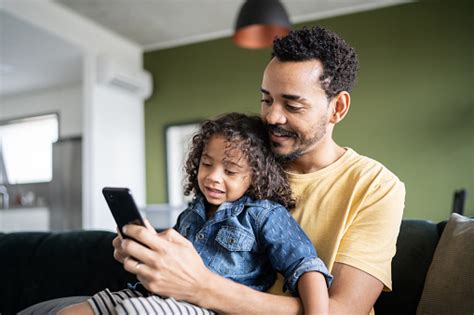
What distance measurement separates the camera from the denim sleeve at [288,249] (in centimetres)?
108

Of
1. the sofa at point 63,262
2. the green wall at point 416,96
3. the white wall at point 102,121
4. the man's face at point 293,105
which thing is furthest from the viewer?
the white wall at point 102,121

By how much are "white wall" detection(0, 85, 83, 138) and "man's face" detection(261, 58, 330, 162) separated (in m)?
5.28

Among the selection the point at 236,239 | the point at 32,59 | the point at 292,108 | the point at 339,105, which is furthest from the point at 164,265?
the point at 32,59

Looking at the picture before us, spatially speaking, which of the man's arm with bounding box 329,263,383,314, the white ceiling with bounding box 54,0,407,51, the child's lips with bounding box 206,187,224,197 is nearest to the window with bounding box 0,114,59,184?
the white ceiling with bounding box 54,0,407,51

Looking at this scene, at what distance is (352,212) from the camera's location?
1.24m

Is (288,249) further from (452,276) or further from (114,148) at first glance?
(114,148)

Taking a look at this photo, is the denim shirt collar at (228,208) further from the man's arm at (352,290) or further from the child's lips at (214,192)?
the man's arm at (352,290)

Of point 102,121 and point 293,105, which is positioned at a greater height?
point 102,121

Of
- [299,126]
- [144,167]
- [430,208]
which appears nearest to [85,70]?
[144,167]

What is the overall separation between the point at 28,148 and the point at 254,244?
246 inches

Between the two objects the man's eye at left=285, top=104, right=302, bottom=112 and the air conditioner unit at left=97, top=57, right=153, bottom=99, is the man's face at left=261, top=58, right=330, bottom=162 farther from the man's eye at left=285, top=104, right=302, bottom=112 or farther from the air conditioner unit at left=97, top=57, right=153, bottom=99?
the air conditioner unit at left=97, top=57, right=153, bottom=99

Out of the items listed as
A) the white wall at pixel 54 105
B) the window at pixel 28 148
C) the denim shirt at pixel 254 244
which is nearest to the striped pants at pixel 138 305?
the denim shirt at pixel 254 244

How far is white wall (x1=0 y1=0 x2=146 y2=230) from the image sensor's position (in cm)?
482

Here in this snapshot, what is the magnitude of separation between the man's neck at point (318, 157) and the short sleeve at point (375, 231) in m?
0.18
